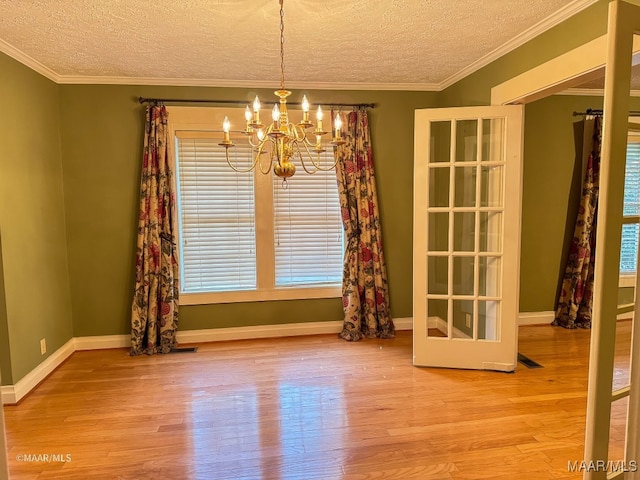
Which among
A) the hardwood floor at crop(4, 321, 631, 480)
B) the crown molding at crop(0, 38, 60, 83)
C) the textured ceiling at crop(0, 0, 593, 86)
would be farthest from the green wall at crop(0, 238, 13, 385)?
the textured ceiling at crop(0, 0, 593, 86)

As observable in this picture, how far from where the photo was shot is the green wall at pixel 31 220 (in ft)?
9.51

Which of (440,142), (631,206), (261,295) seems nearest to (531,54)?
(440,142)

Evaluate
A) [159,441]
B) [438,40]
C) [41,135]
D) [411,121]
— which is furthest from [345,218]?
[41,135]

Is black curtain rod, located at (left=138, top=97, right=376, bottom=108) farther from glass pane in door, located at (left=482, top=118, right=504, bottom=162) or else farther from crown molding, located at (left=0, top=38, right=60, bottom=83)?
glass pane in door, located at (left=482, top=118, right=504, bottom=162)

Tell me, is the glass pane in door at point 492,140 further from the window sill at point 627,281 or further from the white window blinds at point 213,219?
the white window blinds at point 213,219

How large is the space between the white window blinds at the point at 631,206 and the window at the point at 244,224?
277cm

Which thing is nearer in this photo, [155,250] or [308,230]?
[155,250]

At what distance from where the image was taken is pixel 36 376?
3174 millimetres

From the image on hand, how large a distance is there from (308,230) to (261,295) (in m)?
0.83

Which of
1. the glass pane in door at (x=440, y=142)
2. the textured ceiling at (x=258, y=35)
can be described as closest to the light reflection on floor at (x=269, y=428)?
the glass pane in door at (x=440, y=142)

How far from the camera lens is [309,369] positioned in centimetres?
342

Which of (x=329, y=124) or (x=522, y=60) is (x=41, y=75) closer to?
(x=329, y=124)

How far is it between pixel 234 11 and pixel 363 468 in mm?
2726

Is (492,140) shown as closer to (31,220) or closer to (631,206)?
(631,206)
